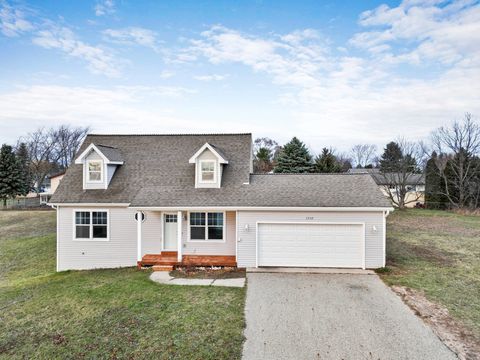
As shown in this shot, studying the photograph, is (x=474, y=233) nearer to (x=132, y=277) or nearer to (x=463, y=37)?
(x=463, y=37)

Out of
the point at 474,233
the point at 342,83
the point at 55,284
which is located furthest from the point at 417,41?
the point at 55,284

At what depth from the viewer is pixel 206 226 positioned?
534 inches

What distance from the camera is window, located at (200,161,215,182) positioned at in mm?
14116

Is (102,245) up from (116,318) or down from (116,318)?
up

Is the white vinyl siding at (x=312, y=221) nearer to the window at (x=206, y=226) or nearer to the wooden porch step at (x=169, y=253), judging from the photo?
the window at (x=206, y=226)

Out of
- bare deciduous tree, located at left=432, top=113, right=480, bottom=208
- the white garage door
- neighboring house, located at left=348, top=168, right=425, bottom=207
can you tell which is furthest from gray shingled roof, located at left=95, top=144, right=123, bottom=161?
bare deciduous tree, located at left=432, top=113, right=480, bottom=208

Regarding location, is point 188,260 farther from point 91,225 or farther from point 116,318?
point 91,225

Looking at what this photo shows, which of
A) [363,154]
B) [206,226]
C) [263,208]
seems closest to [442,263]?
[263,208]

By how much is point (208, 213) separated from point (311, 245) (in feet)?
16.2

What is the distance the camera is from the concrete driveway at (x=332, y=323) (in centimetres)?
623

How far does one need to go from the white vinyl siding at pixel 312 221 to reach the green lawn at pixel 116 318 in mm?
2677

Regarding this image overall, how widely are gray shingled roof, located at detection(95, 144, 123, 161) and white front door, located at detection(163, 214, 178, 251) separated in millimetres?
4288

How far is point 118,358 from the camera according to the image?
A: 19.9ft

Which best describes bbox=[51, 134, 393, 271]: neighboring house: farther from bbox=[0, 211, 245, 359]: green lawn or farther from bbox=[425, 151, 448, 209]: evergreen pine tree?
bbox=[425, 151, 448, 209]: evergreen pine tree
